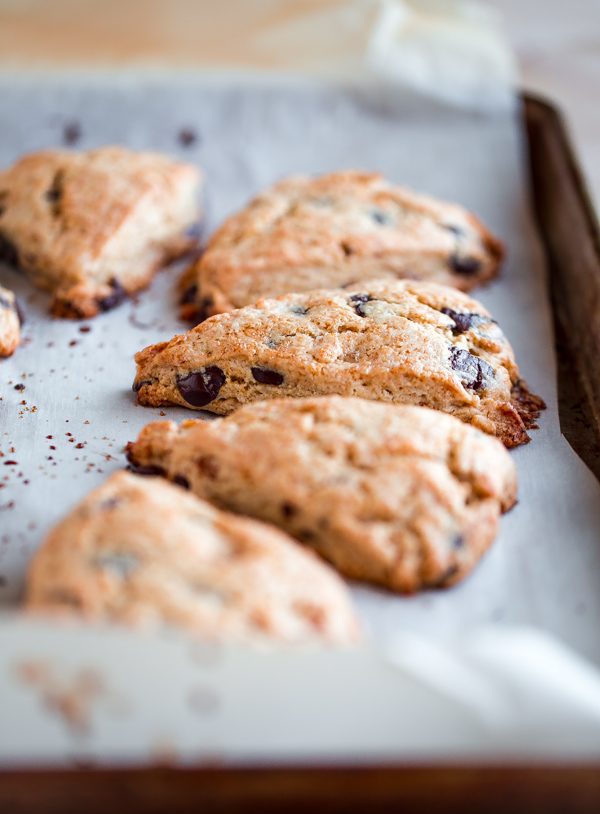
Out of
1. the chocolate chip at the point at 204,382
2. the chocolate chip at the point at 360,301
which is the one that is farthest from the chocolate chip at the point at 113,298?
the chocolate chip at the point at 360,301

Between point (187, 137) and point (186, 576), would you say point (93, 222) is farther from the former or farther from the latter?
point (186, 576)

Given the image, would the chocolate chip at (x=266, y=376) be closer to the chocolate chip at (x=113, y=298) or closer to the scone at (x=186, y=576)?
the scone at (x=186, y=576)

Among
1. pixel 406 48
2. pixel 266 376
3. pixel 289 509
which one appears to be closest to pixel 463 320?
pixel 266 376

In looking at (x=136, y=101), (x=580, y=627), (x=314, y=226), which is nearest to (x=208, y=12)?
(x=136, y=101)

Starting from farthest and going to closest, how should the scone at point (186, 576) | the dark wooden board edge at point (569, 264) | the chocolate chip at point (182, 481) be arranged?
the dark wooden board edge at point (569, 264), the chocolate chip at point (182, 481), the scone at point (186, 576)

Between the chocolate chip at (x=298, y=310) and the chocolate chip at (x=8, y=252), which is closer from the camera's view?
the chocolate chip at (x=298, y=310)

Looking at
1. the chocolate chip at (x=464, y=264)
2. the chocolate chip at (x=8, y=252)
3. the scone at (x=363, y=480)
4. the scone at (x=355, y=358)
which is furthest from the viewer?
the chocolate chip at (x=8, y=252)
